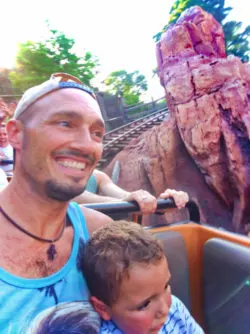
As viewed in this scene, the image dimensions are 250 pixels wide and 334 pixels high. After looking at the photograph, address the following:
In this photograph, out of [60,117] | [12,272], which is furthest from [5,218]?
[60,117]

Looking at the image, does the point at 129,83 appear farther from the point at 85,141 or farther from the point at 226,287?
the point at 85,141

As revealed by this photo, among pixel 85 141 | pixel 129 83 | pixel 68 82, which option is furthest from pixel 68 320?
pixel 129 83

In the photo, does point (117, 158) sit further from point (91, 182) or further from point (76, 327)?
point (76, 327)

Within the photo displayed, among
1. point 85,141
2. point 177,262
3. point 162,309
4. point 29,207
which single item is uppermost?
point 85,141

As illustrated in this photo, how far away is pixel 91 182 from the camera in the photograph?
169 centimetres

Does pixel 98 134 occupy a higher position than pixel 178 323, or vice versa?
pixel 98 134

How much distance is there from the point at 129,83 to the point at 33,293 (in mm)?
17319

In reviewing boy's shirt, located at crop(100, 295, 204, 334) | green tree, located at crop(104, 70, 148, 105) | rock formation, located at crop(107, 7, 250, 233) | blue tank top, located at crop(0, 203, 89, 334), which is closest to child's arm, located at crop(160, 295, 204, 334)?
boy's shirt, located at crop(100, 295, 204, 334)

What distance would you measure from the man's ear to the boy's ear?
0.34m

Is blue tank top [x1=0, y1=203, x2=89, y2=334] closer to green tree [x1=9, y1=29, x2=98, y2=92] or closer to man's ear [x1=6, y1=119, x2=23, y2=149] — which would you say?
man's ear [x1=6, y1=119, x2=23, y2=149]

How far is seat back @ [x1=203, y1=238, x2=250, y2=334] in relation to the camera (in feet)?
2.79

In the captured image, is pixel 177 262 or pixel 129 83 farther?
pixel 129 83

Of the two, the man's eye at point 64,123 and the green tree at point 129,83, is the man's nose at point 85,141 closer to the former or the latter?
the man's eye at point 64,123

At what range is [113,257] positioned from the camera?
1.99 ft
